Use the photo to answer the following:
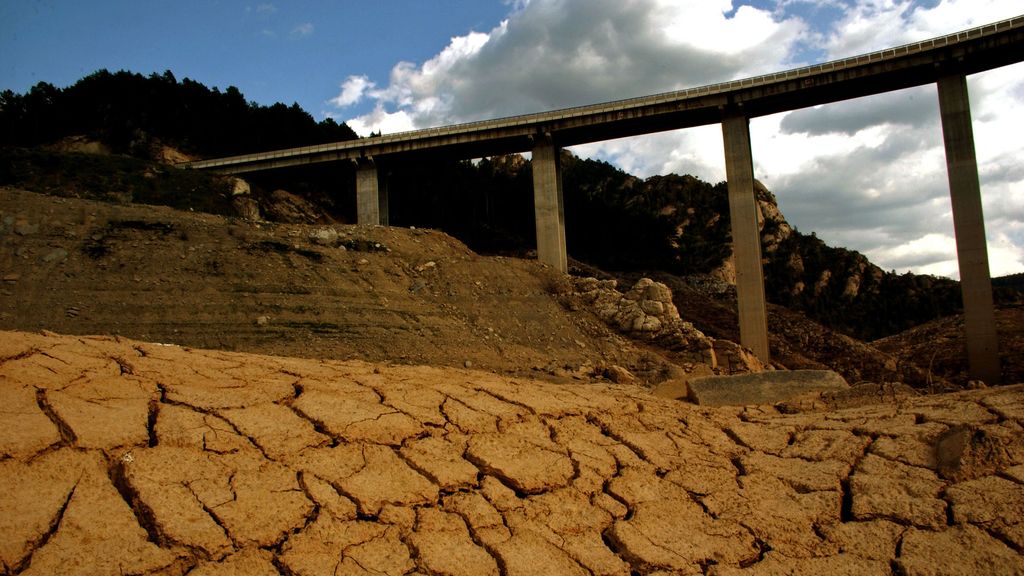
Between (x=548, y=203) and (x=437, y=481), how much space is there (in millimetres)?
15184

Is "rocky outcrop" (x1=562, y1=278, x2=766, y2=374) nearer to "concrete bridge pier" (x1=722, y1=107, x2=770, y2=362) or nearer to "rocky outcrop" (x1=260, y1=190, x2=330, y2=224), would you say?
"concrete bridge pier" (x1=722, y1=107, x2=770, y2=362)

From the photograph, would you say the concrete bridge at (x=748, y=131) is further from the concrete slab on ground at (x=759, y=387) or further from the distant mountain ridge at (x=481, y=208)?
the concrete slab on ground at (x=759, y=387)

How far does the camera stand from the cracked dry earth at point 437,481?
2.13 meters

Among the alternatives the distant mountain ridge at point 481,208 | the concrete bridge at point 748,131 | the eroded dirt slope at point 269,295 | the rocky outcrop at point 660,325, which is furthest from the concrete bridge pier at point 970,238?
the distant mountain ridge at point 481,208

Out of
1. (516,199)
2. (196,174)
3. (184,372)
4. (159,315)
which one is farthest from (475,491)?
(516,199)

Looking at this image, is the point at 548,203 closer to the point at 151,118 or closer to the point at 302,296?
the point at 302,296

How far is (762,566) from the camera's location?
243 centimetres

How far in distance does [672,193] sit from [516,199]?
366 inches

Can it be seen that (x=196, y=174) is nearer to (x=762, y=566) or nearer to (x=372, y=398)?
(x=372, y=398)

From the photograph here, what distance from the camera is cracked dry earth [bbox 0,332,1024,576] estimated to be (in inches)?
83.7

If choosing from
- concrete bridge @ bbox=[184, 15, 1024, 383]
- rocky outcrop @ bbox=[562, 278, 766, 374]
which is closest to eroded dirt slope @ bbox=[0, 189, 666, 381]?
rocky outcrop @ bbox=[562, 278, 766, 374]

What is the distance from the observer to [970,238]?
1388cm

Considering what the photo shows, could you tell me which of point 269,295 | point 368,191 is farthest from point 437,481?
point 368,191

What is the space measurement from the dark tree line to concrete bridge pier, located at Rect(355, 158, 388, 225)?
28.1ft
